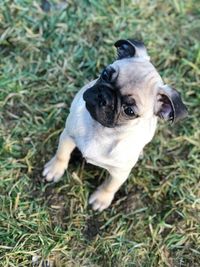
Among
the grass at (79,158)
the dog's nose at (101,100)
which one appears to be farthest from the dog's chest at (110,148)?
the grass at (79,158)

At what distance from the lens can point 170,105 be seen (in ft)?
12.1

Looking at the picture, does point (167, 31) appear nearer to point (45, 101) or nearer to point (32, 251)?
point (45, 101)

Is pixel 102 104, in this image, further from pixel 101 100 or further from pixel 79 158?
pixel 79 158

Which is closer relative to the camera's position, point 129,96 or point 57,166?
point 129,96

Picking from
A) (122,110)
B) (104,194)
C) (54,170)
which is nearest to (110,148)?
(122,110)

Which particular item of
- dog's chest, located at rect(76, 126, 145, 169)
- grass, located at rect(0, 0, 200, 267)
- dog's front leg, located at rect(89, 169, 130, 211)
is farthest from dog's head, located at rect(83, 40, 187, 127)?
grass, located at rect(0, 0, 200, 267)

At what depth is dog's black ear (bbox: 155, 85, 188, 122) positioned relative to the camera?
3.64 meters

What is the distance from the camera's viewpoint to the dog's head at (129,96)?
356 cm

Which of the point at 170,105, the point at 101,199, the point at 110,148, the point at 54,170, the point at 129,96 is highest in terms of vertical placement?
the point at 129,96

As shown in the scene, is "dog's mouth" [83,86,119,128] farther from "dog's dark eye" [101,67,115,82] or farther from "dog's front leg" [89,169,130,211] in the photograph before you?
"dog's front leg" [89,169,130,211]

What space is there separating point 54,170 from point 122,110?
3.49 ft

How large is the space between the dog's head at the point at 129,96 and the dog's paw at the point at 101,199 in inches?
34.2

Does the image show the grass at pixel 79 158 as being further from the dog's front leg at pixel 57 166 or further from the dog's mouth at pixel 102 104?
the dog's mouth at pixel 102 104

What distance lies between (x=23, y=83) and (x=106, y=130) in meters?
1.30
